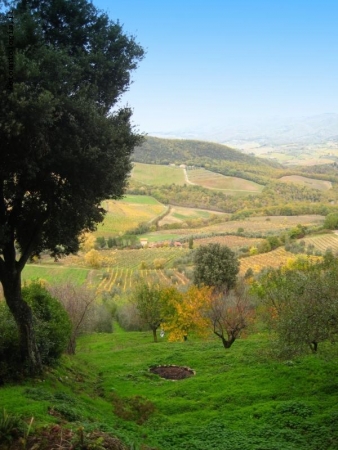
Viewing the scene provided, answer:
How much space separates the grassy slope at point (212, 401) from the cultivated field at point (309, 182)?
163525 mm

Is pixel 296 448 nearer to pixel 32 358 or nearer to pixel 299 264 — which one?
pixel 32 358

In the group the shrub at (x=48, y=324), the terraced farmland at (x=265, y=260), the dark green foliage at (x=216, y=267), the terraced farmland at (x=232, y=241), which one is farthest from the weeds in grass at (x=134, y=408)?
the terraced farmland at (x=232, y=241)

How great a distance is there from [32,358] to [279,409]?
9690 millimetres

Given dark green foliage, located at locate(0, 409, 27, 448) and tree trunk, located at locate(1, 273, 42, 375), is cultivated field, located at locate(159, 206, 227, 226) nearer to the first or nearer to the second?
tree trunk, located at locate(1, 273, 42, 375)

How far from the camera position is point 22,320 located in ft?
50.1

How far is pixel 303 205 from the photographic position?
5664 inches

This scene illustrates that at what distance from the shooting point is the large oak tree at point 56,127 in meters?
10.9

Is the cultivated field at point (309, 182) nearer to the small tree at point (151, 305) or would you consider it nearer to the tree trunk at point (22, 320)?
the small tree at point (151, 305)

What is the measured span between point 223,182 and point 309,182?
41.2 m

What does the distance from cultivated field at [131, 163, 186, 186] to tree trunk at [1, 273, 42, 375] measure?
15412 cm

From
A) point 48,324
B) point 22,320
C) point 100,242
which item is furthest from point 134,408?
point 100,242

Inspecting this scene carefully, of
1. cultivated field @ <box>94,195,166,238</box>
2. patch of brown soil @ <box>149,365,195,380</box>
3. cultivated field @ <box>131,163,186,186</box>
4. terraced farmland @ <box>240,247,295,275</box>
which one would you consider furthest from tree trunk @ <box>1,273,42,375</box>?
cultivated field @ <box>131,163,186,186</box>

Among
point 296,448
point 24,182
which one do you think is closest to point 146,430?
point 296,448

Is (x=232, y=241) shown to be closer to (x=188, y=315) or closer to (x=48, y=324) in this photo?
(x=188, y=315)
